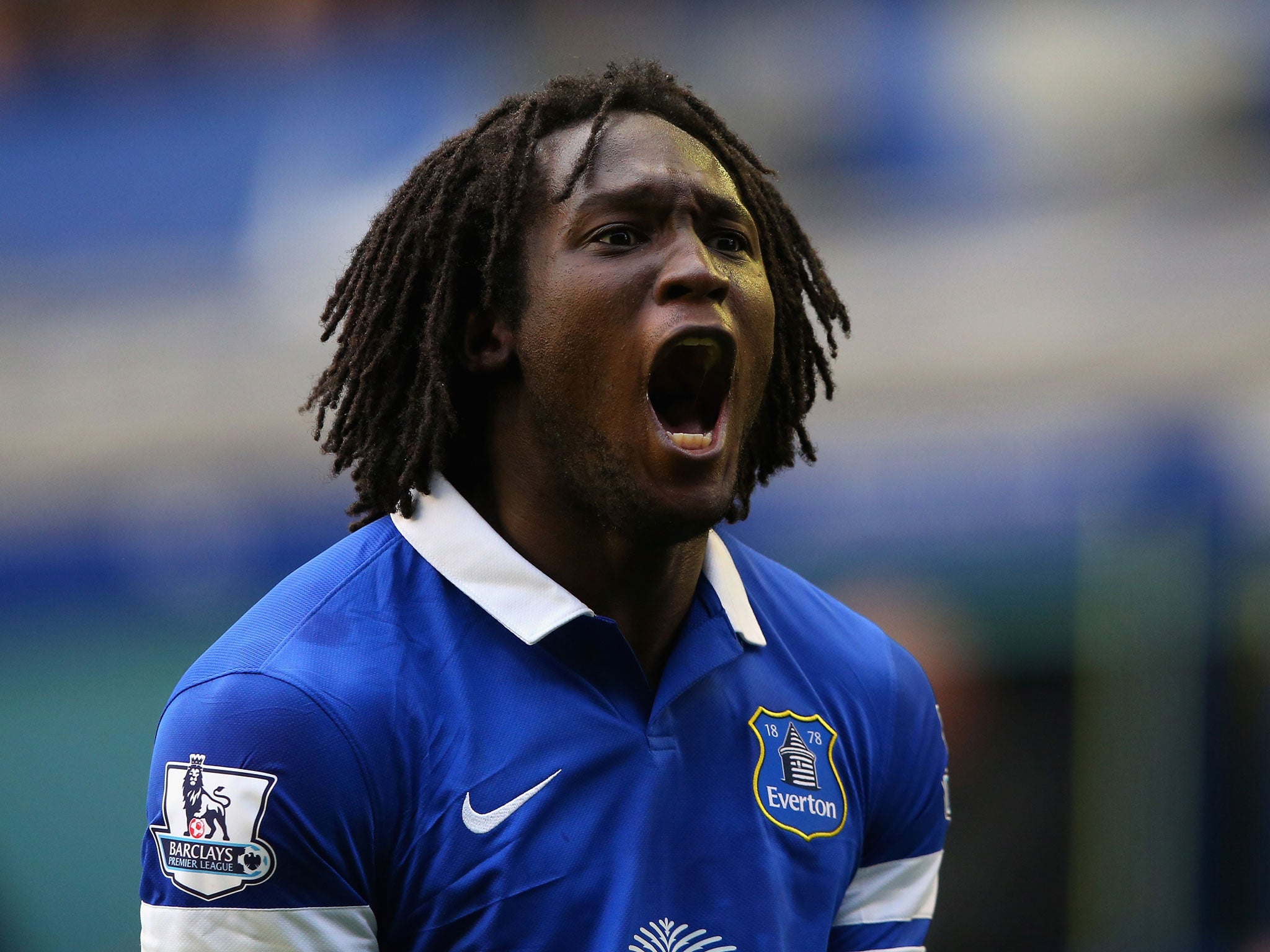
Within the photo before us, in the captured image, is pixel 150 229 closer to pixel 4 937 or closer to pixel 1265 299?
pixel 4 937

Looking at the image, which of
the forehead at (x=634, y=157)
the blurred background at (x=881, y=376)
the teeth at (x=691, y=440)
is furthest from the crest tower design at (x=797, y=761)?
the blurred background at (x=881, y=376)

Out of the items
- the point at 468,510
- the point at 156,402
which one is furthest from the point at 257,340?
the point at 468,510

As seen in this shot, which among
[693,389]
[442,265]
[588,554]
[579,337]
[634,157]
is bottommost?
[588,554]

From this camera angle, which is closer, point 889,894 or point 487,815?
point 487,815

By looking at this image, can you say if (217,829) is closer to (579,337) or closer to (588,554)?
(588,554)

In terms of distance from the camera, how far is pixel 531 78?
8438mm

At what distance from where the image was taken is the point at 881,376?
721 cm

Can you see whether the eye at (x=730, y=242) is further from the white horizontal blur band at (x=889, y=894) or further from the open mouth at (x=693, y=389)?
the white horizontal blur band at (x=889, y=894)

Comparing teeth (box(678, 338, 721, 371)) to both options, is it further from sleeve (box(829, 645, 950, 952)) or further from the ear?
sleeve (box(829, 645, 950, 952))

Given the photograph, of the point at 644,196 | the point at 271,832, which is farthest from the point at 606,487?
the point at 271,832

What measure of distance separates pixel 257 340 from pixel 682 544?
622 centimetres

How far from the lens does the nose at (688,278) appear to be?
227cm

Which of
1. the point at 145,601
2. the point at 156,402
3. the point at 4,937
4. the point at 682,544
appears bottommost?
the point at 4,937

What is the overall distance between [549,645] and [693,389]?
1.51 feet
